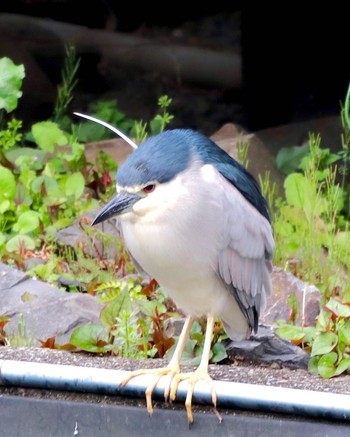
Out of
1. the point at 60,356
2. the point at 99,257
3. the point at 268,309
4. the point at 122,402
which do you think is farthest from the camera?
the point at 99,257

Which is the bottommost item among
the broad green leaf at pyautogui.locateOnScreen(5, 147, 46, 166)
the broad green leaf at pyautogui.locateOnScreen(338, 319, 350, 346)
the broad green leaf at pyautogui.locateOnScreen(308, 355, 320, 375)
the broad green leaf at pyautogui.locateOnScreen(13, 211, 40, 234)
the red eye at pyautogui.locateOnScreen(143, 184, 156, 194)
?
the broad green leaf at pyautogui.locateOnScreen(308, 355, 320, 375)

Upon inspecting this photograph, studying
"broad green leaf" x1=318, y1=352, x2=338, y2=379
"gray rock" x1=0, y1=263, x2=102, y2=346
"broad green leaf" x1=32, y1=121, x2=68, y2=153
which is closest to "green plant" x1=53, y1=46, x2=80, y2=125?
"broad green leaf" x1=32, y1=121, x2=68, y2=153

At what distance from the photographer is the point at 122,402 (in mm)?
3600

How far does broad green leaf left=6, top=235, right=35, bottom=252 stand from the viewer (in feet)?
17.5

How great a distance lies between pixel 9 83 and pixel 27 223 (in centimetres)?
73

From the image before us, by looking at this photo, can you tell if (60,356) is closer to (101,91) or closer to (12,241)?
(12,241)

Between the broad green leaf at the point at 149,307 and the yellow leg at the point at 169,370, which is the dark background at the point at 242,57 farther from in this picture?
the yellow leg at the point at 169,370

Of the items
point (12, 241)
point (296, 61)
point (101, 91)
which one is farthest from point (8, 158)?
point (296, 61)

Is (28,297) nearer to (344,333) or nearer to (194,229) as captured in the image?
(194,229)

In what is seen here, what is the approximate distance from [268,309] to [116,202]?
1.50 meters

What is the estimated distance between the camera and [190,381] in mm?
3682

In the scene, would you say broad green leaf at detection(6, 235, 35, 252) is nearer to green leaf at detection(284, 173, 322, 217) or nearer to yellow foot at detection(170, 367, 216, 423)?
green leaf at detection(284, 173, 322, 217)

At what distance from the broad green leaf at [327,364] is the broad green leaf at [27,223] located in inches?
72.5

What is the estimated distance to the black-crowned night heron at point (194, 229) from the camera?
3.63m
